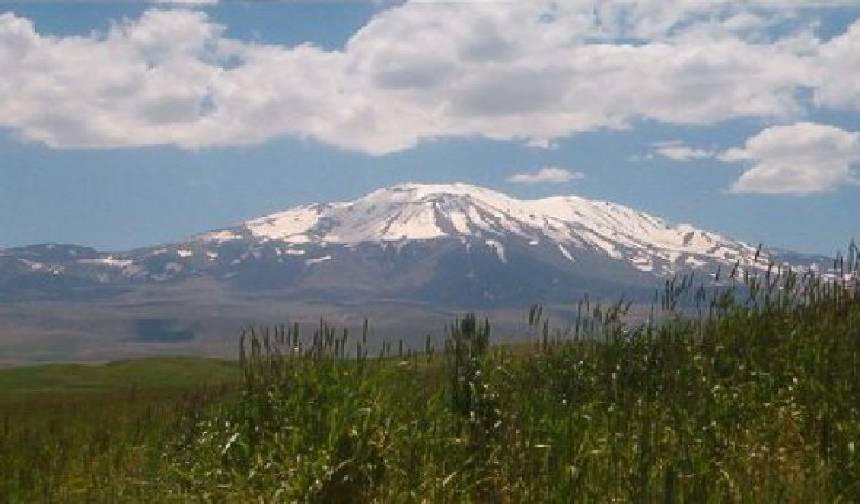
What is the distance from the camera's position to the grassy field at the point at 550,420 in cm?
931

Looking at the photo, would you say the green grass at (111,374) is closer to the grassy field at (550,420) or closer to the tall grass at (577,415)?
the grassy field at (550,420)

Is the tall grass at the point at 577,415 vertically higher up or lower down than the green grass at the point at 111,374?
higher up

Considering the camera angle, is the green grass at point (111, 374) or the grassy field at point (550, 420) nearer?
the grassy field at point (550, 420)

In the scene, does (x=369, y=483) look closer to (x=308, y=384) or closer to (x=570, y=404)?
(x=308, y=384)

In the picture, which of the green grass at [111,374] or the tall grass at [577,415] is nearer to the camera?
the tall grass at [577,415]

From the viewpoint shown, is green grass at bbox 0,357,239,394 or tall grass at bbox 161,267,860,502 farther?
green grass at bbox 0,357,239,394

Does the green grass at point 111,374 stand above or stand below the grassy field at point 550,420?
below

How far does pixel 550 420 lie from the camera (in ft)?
34.6

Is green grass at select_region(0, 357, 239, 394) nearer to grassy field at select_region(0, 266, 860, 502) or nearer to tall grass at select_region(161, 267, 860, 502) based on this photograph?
grassy field at select_region(0, 266, 860, 502)

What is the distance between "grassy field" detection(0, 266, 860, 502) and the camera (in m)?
9.31

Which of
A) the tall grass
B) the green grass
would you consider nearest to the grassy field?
the tall grass

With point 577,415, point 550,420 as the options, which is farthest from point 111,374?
point 550,420

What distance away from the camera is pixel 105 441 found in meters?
17.7

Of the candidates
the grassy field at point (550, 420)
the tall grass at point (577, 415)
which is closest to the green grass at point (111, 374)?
the grassy field at point (550, 420)
